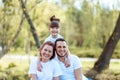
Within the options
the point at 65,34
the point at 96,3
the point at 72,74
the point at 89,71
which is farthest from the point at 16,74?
the point at 65,34

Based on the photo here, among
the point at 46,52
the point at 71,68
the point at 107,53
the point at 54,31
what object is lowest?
the point at 107,53

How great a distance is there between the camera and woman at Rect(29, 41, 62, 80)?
3828 mm

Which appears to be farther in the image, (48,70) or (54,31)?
(54,31)

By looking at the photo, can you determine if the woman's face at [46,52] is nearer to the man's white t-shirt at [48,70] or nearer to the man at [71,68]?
the man's white t-shirt at [48,70]

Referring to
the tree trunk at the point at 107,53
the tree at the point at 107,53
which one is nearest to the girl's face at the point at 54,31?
the tree at the point at 107,53

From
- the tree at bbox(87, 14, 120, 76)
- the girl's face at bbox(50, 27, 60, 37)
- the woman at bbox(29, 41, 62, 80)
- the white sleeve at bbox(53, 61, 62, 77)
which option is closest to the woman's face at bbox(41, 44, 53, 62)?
the woman at bbox(29, 41, 62, 80)

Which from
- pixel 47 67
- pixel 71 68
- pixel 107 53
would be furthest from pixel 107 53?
pixel 47 67

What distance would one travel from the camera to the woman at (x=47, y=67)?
12.6 feet

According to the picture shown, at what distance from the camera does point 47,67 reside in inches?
152

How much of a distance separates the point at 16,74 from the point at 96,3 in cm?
479

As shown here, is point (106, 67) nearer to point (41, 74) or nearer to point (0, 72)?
point (0, 72)

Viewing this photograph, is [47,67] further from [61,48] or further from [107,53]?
[107,53]

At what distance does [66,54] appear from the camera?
13.3ft

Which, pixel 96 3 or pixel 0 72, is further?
pixel 96 3
